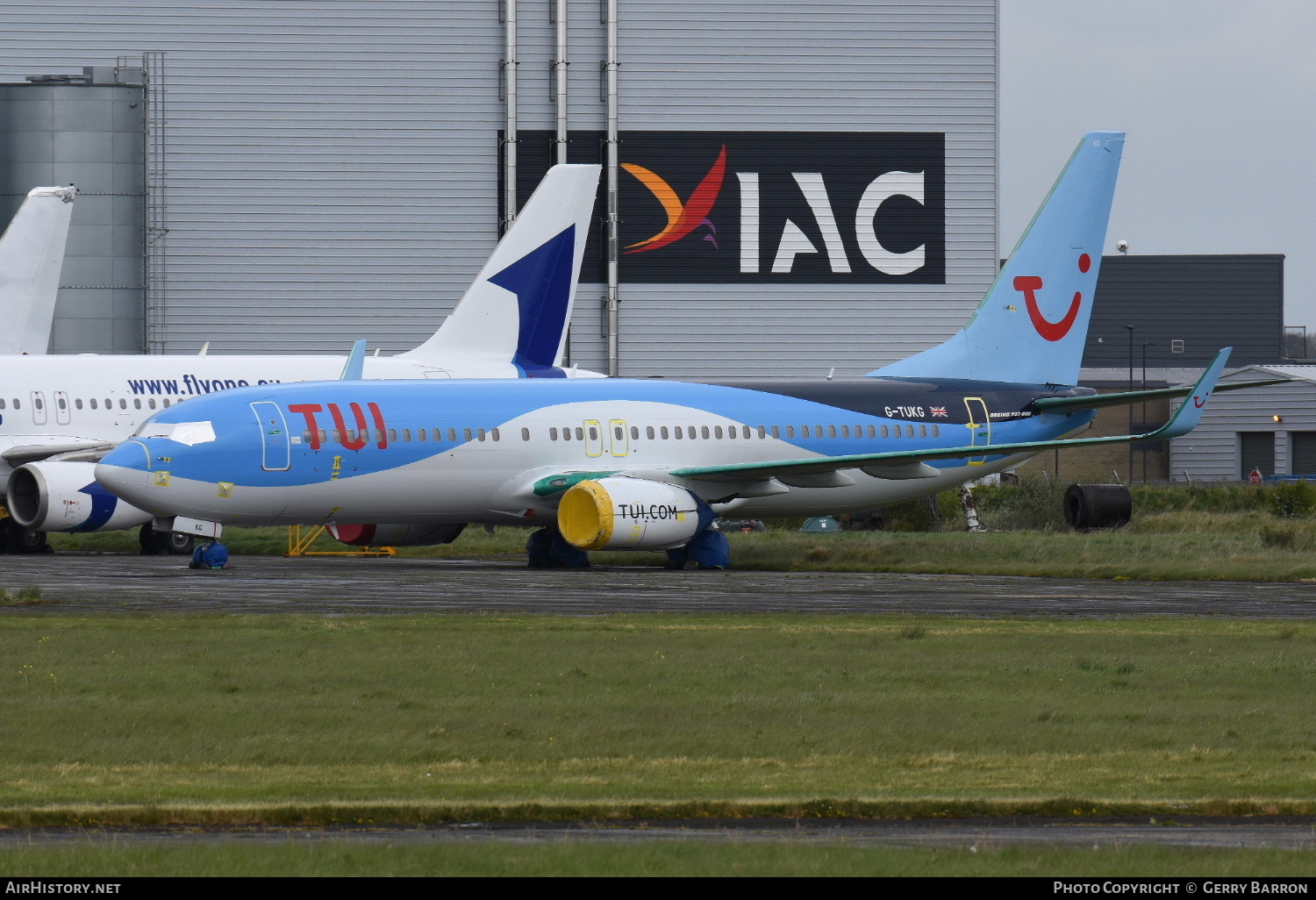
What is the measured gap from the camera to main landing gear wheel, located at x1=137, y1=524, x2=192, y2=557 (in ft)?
126

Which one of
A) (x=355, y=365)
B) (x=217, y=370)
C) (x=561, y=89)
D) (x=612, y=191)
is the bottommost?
(x=217, y=370)

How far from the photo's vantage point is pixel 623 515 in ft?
104

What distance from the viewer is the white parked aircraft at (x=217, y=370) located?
115ft

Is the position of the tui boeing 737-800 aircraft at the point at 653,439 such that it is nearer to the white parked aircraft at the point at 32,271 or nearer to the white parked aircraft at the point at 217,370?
the white parked aircraft at the point at 217,370

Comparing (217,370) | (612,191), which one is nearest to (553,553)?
(217,370)

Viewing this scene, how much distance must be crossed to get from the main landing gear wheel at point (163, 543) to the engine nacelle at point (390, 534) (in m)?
4.02

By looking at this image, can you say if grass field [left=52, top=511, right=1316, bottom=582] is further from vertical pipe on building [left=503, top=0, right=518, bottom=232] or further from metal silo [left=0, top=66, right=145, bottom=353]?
vertical pipe on building [left=503, top=0, right=518, bottom=232]

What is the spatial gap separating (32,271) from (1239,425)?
60.7 m

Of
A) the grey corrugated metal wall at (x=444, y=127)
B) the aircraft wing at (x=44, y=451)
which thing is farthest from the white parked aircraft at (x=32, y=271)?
the grey corrugated metal wall at (x=444, y=127)

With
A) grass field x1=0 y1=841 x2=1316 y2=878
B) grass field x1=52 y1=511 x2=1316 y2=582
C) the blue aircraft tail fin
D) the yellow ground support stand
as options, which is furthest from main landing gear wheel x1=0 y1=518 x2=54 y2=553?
grass field x1=0 y1=841 x2=1316 y2=878

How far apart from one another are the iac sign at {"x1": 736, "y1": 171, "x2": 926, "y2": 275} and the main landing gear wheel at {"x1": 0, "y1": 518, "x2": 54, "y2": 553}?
2833cm

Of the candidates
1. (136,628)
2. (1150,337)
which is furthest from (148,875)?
(1150,337)

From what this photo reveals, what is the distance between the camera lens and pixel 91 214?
2243 inches

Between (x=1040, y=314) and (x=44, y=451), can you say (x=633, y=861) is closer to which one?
(x=44, y=451)
